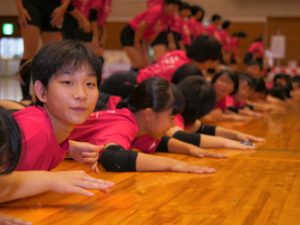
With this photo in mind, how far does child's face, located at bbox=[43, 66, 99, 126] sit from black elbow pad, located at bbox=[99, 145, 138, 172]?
357mm

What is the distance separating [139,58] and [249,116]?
4.79 ft

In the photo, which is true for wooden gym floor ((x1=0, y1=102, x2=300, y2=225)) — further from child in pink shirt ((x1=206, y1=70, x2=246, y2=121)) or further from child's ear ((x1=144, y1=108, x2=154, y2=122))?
child in pink shirt ((x1=206, y1=70, x2=246, y2=121))

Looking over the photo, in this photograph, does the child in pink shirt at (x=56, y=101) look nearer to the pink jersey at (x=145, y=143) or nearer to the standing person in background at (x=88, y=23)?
the pink jersey at (x=145, y=143)

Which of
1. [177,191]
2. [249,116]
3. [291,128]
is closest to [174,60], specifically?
[291,128]

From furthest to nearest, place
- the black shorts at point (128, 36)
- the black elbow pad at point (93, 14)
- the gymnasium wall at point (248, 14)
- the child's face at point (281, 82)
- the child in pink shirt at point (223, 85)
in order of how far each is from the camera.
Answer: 1. the gymnasium wall at point (248, 14)
2. the child's face at point (281, 82)
3. the black shorts at point (128, 36)
4. the black elbow pad at point (93, 14)
5. the child in pink shirt at point (223, 85)

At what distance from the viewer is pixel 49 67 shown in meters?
1.52

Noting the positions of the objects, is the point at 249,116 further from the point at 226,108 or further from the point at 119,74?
the point at 119,74

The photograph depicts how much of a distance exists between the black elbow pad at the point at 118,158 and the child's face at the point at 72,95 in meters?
0.36

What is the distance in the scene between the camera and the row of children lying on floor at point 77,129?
1.36m

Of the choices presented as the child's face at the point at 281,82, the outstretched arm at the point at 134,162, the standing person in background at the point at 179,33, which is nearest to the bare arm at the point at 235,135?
the outstretched arm at the point at 134,162

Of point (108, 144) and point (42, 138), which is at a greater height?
point (42, 138)

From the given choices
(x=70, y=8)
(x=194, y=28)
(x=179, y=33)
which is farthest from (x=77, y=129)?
(x=194, y=28)

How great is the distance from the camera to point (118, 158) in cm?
189

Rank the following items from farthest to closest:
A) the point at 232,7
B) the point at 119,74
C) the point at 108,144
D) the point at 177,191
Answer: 1. the point at 232,7
2. the point at 119,74
3. the point at 108,144
4. the point at 177,191
